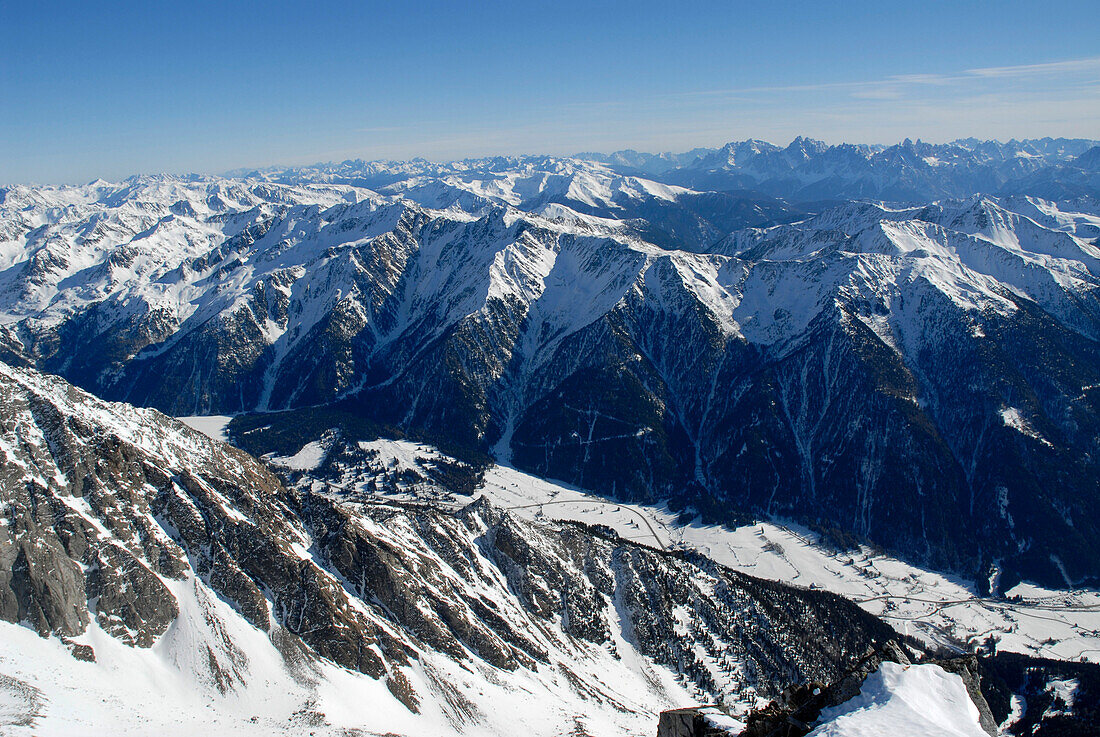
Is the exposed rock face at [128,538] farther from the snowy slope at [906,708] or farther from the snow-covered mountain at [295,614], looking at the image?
the snowy slope at [906,708]

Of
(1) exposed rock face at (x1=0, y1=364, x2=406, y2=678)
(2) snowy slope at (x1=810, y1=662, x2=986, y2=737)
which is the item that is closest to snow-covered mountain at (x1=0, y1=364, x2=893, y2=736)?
(1) exposed rock face at (x1=0, y1=364, x2=406, y2=678)

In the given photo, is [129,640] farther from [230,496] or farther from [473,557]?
[473,557]

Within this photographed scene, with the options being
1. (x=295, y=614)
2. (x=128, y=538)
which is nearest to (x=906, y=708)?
(x=295, y=614)

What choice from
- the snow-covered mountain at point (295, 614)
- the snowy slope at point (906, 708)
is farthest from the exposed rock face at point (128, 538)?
the snowy slope at point (906, 708)

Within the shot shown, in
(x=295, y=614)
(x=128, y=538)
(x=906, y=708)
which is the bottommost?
(x=295, y=614)

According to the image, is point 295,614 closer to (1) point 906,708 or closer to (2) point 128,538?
(2) point 128,538

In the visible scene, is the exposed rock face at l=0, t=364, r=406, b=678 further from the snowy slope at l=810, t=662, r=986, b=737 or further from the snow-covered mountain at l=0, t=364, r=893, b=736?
the snowy slope at l=810, t=662, r=986, b=737

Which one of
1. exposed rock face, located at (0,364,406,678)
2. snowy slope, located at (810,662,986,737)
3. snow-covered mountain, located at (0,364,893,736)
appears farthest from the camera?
exposed rock face, located at (0,364,406,678)

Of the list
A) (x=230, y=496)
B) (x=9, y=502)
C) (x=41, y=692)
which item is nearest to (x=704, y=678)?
(x=230, y=496)
